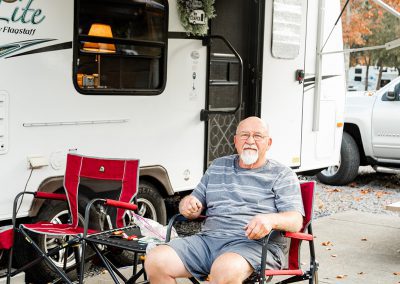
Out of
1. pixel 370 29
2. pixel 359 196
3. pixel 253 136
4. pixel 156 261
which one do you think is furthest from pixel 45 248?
pixel 370 29

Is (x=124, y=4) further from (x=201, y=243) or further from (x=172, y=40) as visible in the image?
(x=201, y=243)

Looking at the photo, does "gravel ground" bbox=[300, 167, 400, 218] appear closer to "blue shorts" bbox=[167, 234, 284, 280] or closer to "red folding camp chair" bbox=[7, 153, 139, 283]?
"red folding camp chair" bbox=[7, 153, 139, 283]

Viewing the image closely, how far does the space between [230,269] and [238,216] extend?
41 centimetres

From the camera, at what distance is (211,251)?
3.72 meters

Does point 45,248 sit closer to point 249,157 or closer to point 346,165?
point 249,157

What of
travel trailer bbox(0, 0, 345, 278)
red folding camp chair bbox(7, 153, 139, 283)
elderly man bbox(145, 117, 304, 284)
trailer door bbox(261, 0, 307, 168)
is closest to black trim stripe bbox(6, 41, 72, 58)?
travel trailer bbox(0, 0, 345, 278)

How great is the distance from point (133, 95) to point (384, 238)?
259 cm

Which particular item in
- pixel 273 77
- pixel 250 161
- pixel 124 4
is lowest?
pixel 250 161

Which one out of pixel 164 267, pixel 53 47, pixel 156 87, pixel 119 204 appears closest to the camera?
pixel 164 267

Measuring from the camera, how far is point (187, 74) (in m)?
5.71

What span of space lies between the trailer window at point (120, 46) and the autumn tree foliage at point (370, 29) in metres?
10.1

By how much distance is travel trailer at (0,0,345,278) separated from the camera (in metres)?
4.62

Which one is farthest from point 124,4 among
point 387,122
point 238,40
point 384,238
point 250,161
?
point 387,122

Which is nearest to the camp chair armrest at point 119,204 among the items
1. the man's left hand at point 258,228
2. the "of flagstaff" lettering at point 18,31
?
the man's left hand at point 258,228
